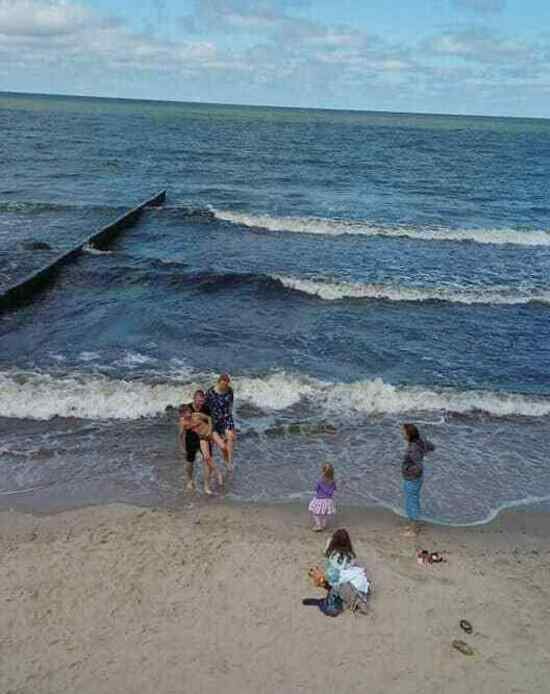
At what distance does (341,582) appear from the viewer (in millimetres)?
7875

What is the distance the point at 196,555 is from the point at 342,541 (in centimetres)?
190

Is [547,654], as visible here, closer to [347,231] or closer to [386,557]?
[386,557]

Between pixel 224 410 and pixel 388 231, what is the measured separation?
2164cm

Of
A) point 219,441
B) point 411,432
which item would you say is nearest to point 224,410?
point 219,441

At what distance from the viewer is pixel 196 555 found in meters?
8.67

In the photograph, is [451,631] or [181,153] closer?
[451,631]

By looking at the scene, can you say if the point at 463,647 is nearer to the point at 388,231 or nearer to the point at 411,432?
the point at 411,432

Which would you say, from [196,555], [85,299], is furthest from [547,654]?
[85,299]

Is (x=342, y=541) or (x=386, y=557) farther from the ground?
(x=342, y=541)

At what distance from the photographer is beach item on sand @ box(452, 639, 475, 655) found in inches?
283

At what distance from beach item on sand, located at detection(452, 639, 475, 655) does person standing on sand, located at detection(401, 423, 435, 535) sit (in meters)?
2.19

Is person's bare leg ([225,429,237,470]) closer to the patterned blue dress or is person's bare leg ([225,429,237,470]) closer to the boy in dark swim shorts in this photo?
the patterned blue dress

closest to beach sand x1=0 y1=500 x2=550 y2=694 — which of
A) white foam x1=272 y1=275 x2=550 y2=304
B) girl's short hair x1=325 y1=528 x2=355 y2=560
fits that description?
girl's short hair x1=325 y1=528 x2=355 y2=560

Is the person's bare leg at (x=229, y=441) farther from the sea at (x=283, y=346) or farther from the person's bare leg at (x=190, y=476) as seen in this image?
the person's bare leg at (x=190, y=476)
